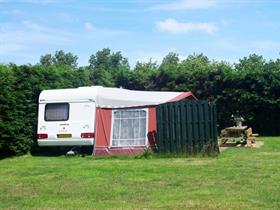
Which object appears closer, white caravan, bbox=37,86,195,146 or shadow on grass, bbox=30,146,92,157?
white caravan, bbox=37,86,195,146

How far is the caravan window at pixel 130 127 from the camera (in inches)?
702

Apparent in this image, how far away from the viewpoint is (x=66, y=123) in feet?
59.9

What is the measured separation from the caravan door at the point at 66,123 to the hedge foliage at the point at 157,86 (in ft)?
1.98

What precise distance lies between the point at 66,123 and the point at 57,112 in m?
0.58

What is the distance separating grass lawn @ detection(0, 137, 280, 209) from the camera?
880 centimetres

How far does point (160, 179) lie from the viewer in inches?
454

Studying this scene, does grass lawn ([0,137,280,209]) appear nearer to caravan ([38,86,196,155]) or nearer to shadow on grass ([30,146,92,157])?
caravan ([38,86,196,155])

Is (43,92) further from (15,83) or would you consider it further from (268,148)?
(268,148)

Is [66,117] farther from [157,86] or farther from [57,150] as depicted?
A: [157,86]

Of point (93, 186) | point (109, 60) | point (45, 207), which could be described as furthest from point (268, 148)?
point (109, 60)

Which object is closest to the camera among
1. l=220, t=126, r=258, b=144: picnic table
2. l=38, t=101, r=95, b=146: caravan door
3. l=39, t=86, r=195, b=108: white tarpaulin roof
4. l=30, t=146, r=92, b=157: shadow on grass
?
l=38, t=101, r=95, b=146: caravan door

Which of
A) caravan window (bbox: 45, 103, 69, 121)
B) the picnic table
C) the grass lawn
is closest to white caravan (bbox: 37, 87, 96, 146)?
caravan window (bbox: 45, 103, 69, 121)

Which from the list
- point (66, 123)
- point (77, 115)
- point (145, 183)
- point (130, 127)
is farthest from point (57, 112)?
point (145, 183)

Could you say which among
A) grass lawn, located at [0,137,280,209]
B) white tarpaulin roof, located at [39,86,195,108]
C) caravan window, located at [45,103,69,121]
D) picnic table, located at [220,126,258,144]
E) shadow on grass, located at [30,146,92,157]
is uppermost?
white tarpaulin roof, located at [39,86,195,108]
